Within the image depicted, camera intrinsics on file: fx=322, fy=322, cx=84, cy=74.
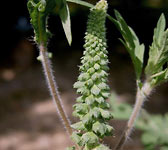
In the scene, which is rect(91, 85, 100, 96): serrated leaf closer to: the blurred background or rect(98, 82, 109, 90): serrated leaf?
rect(98, 82, 109, 90): serrated leaf

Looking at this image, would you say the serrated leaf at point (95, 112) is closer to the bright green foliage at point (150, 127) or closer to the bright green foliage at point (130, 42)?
the bright green foliage at point (130, 42)

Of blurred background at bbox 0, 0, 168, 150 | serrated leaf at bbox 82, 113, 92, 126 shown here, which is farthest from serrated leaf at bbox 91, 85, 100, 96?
blurred background at bbox 0, 0, 168, 150

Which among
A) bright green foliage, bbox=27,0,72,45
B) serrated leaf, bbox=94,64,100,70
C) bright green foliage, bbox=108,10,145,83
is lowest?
serrated leaf, bbox=94,64,100,70

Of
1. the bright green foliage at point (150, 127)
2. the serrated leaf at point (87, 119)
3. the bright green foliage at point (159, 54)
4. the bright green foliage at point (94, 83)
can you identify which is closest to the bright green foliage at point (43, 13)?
the bright green foliage at point (94, 83)

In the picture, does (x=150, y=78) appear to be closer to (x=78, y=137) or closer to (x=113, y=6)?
(x=78, y=137)

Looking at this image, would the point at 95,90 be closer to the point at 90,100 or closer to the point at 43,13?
the point at 90,100

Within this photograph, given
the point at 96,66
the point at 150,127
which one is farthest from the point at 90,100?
the point at 150,127

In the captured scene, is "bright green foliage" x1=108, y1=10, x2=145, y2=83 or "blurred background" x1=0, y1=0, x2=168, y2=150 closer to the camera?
"bright green foliage" x1=108, y1=10, x2=145, y2=83
